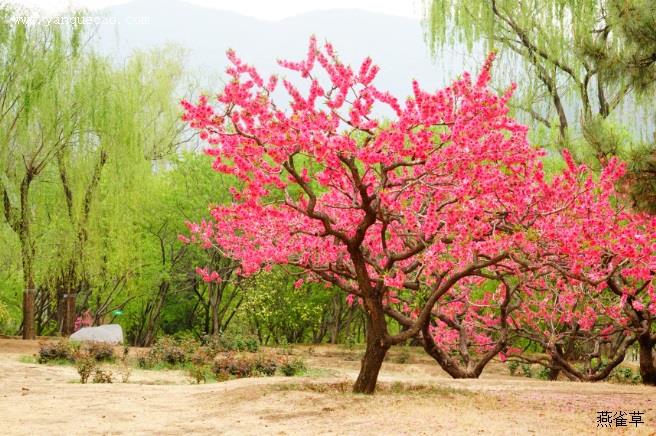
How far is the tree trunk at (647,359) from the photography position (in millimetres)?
10859

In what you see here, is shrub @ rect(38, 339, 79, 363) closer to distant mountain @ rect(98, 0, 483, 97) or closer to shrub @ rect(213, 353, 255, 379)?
shrub @ rect(213, 353, 255, 379)

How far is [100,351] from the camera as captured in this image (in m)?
13.7

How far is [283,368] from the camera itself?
42.5ft

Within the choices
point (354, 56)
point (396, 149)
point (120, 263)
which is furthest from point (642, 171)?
point (354, 56)

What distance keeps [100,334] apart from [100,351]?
3.80 m

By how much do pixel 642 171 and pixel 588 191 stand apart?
43.3 inches

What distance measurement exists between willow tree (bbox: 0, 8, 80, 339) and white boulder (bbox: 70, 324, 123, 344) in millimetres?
A: 1680

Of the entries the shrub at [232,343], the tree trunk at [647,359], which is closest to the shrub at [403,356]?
the shrub at [232,343]

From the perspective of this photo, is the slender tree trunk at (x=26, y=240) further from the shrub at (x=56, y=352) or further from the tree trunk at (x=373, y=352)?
the tree trunk at (x=373, y=352)

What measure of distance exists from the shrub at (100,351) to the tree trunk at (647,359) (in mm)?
9691

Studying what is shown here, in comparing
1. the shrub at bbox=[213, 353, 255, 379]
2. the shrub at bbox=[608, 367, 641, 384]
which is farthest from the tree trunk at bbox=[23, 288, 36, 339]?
the shrub at bbox=[608, 367, 641, 384]

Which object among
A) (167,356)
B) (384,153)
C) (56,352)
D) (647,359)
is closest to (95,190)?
(56,352)

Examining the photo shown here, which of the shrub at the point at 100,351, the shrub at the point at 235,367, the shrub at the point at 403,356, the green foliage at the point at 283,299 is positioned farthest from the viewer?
the green foliage at the point at 283,299

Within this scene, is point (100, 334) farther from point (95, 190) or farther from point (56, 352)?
point (56, 352)
